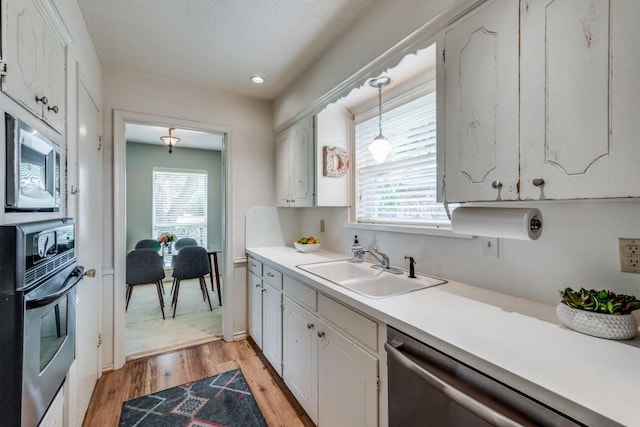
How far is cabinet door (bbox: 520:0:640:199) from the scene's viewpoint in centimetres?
77

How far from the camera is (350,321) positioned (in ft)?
4.36

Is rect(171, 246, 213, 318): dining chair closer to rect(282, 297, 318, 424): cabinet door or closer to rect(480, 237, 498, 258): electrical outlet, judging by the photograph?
rect(282, 297, 318, 424): cabinet door

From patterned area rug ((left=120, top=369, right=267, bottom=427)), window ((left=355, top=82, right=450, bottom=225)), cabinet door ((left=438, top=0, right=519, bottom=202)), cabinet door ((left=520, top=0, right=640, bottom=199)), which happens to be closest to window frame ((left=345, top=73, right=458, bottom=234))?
window ((left=355, top=82, right=450, bottom=225))

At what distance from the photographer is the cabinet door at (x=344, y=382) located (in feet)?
3.97

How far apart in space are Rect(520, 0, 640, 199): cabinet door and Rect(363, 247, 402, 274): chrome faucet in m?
0.96

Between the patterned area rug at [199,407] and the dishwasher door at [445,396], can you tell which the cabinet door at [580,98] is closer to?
the dishwasher door at [445,396]

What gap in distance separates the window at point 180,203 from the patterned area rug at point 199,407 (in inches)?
149

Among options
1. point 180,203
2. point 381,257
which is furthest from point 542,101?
point 180,203

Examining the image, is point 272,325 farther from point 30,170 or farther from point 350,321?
point 30,170

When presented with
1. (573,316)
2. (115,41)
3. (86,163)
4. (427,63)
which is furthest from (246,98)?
(573,316)

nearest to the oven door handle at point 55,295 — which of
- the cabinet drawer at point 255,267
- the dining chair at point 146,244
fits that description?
the cabinet drawer at point 255,267

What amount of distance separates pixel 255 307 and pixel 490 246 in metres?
2.01

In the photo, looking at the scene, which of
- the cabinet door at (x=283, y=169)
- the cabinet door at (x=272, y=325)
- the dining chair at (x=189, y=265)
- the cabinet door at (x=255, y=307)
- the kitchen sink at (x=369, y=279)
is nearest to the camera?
the kitchen sink at (x=369, y=279)

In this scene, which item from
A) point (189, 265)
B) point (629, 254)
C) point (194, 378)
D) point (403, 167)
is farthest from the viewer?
point (189, 265)
